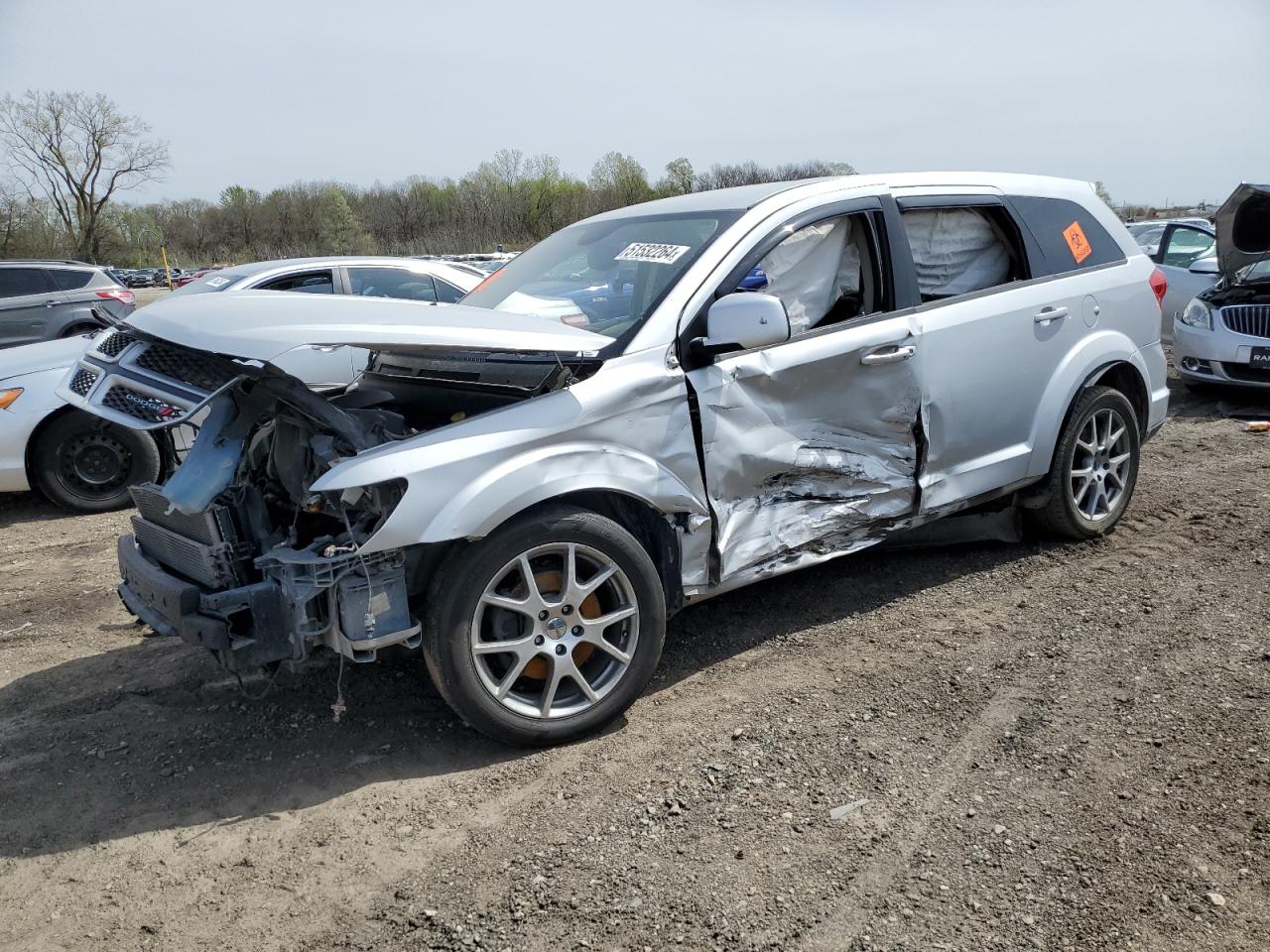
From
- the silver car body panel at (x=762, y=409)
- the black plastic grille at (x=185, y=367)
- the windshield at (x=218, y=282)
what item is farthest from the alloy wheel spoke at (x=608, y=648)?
the windshield at (x=218, y=282)

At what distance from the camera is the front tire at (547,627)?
10.6ft

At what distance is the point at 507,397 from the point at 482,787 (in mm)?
1393

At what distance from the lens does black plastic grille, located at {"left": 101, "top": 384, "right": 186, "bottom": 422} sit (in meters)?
3.23

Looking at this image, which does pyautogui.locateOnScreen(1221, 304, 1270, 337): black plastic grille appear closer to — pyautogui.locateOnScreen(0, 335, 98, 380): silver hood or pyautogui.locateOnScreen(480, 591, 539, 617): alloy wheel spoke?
pyautogui.locateOnScreen(480, 591, 539, 617): alloy wheel spoke

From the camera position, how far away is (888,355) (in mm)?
4180

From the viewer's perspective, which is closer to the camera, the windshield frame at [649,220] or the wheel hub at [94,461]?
the windshield frame at [649,220]

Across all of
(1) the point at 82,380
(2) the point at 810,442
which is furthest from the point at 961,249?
(1) the point at 82,380

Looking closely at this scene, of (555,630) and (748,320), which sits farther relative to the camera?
(748,320)

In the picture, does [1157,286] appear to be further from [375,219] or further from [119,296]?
[375,219]

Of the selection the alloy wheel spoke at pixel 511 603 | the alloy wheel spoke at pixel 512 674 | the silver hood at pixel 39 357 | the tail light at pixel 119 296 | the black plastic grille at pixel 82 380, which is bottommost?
the alloy wheel spoke at pixel 512 674

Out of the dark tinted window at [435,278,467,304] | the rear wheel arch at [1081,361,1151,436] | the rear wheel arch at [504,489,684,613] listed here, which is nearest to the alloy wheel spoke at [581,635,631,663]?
the rear wheel arch at [504,489,684,613]

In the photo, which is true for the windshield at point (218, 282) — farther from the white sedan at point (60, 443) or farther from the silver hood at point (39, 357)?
the silver hood at point (39, 357)

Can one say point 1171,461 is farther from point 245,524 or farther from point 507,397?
point 245,524

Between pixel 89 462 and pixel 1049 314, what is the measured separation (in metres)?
6.55
